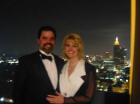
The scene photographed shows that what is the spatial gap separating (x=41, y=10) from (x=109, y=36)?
1125mm

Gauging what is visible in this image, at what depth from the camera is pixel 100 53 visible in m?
2.61

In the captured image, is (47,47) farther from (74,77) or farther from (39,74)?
(74,77)

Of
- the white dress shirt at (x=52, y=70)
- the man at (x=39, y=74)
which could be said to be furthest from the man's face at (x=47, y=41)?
the white dress shirt at (x=52, y=70)

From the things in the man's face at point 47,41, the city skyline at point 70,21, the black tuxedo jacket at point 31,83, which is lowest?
the black tuxedo jacket at point 31,83

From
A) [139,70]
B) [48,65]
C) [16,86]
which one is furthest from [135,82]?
[16,86]

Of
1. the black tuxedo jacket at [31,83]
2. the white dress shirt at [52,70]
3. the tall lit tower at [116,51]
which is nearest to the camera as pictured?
the black tuxedo jacket at [31,83]

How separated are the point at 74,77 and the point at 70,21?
0.95 m

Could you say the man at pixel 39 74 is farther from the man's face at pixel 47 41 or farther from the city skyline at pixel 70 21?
the city skyline at pixel 70 21

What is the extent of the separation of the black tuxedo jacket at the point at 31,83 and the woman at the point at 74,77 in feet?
0.39

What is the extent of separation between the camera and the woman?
2189mm

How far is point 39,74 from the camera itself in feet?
6.99

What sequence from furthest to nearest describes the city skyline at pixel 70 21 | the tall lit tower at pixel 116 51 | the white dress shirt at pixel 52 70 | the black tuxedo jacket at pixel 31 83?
1. the city skyline at pixel 70 21
2. the tall lit tower at pixel 116 51
3. the white dress shirt at pixel 52 70
4. the black tuxedo jacket at pixel 31 83

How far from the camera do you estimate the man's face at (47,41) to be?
6.93ft

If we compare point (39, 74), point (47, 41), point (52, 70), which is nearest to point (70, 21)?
point (47, 41)
